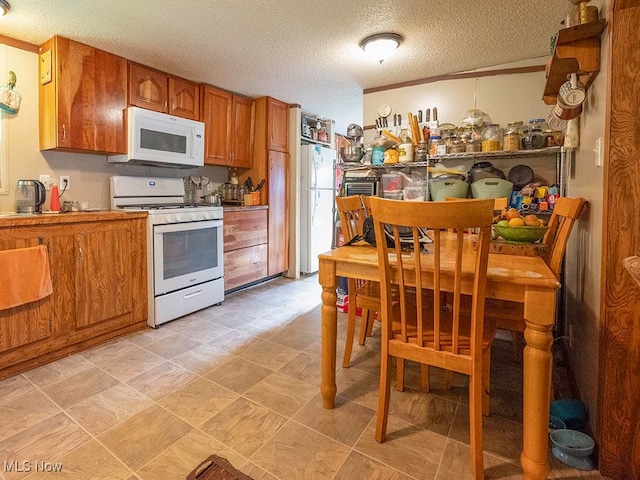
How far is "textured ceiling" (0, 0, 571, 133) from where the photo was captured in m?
2.12

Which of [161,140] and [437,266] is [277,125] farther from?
[437,266]

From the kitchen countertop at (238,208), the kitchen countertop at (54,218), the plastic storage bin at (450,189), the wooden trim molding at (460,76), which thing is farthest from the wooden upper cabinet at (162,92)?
the plastic storage bin at (450,189)

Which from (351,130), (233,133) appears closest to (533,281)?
(351,130)

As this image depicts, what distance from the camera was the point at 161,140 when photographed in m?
3.03

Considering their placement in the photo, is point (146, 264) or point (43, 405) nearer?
point (43, 405)

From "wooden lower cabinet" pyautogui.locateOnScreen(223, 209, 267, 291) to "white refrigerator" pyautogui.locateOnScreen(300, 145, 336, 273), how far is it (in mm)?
671

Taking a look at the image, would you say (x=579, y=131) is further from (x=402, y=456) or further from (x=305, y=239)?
(x=305, y=239)

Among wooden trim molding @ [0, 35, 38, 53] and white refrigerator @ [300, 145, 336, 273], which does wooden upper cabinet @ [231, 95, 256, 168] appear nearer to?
white refrigerator @ [300, 145, 336, 273]

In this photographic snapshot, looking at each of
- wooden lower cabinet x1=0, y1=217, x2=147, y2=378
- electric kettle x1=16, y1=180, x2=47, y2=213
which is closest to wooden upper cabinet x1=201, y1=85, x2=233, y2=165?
wooden lower cabinet x1=0, y1=217, x2=147, y2=378

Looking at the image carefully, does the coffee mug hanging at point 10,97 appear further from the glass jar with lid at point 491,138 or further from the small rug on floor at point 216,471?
the glass jar with lid at point 491,138

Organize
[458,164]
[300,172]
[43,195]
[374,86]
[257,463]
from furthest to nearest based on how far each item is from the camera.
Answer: [300,172] < [374,86] < [458,164] < [43,195] < [257,463]

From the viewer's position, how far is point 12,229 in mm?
1970

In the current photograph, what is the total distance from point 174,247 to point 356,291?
5.44ft

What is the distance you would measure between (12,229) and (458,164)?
3328 mm
